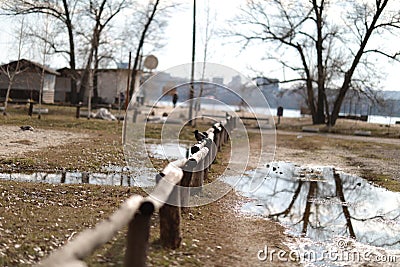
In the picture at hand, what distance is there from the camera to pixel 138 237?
402 centimetres

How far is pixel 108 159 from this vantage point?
13000 mm

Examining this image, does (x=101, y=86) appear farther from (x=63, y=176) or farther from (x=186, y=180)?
(x=186, y=180)

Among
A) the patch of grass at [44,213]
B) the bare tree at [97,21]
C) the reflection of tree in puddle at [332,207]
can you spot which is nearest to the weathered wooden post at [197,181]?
the patch of grass at [44,213]

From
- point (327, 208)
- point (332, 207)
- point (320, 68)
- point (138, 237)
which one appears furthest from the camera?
point (320, 68)

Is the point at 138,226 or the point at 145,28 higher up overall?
the point at 145,28

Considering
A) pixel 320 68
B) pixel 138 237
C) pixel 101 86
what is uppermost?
pixel 320 68

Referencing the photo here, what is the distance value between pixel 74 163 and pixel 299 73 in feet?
92.6

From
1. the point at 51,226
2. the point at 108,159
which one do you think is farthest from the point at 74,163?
the point at 51,226

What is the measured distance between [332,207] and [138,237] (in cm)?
556

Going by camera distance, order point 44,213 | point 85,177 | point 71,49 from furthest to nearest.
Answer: point 71,49, point 85,177, point 44,213

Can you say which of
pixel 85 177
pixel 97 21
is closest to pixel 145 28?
pixel 97 21

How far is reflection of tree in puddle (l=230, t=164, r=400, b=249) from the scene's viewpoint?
7039 mm

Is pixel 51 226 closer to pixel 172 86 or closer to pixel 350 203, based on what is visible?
pixel 350 203

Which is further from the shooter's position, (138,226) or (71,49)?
(71,49)
